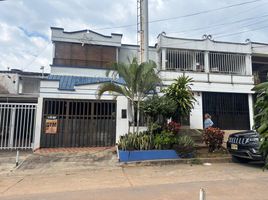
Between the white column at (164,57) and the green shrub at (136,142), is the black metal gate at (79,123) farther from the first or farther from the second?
the white column at (164,57)

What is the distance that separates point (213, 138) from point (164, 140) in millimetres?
2240

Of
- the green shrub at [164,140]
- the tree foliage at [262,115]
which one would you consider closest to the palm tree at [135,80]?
the green shrub at [164,140]

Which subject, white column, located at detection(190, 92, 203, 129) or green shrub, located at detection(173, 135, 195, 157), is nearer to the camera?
green shrub, located at detection(173, 135, 195, 157)

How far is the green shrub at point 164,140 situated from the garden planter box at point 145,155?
314 millimetres

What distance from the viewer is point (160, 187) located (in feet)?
22.5

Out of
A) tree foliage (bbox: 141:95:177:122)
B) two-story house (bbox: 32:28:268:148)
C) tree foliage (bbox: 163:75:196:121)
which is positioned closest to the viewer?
tree foliage (bbox: 141:95:177:122)

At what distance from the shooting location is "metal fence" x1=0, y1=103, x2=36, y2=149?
42.0ft

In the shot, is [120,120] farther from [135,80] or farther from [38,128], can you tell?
[38,128]

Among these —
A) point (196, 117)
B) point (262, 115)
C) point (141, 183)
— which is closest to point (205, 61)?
point (196, 117)

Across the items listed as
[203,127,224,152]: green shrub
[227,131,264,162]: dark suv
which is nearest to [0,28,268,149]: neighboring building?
[203,127,224,152]: green shrub

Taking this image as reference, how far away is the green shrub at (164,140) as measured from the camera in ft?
36.0

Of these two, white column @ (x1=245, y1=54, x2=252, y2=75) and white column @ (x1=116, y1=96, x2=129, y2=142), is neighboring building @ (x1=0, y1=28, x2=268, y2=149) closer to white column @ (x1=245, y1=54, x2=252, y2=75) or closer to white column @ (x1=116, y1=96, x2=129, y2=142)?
white column @ (x1=245, y1=54, x2=252, y2=75)

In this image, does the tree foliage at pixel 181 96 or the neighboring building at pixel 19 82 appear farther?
the neighboring building at pixel 19 82

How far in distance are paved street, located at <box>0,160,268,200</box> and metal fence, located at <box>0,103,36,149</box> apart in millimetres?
4142
